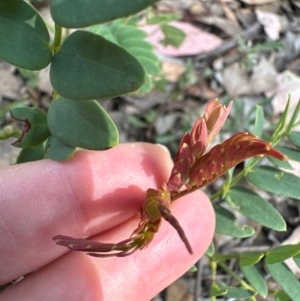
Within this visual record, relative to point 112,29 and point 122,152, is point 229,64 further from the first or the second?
point 122,152

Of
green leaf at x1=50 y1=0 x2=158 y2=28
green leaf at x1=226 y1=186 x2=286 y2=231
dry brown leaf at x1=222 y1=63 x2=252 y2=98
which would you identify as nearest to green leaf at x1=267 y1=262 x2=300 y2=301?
green leaf at x1=226 y1=186 x2=286 y2=231

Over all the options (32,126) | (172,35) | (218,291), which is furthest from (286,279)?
(172,35)

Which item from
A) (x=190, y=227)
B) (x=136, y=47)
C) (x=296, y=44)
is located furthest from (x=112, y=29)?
(x=296, y=44)

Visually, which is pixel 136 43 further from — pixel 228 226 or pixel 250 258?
pixel 250 258

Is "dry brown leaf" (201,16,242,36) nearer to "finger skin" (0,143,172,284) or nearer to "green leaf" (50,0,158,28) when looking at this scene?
"finger skin" (0,143,172,284)

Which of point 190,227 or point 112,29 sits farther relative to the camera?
point 112,29

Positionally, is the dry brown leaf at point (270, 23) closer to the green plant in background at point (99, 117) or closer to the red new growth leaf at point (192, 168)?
the green plant in background at point (99, 117)
